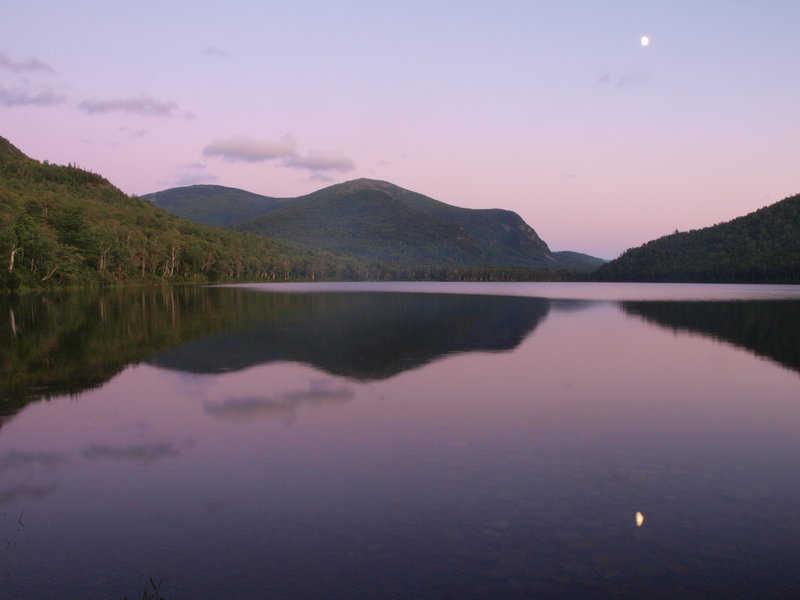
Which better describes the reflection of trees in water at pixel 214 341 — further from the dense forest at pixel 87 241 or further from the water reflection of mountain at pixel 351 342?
the dense forest at pixel 87 241

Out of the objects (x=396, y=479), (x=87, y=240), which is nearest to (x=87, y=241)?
(x=87, y=240)

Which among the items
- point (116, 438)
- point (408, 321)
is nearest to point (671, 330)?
point (408, 321)

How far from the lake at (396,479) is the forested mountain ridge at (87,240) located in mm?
69913

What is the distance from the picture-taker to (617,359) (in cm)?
2466

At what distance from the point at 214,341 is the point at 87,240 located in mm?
92302

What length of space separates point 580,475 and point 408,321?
31268mm

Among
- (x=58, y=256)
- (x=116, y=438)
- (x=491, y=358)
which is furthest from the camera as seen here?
(x=58, y=256)

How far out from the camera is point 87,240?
10556 centimetres

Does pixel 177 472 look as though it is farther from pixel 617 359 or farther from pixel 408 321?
pixel 408 321

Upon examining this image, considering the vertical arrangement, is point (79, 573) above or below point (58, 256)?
below

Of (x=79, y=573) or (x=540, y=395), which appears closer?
(x=79, y=573)

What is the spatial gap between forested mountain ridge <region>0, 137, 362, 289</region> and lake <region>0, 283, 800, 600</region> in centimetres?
6991

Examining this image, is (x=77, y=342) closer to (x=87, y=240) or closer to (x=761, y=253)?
(x=87, y=240)

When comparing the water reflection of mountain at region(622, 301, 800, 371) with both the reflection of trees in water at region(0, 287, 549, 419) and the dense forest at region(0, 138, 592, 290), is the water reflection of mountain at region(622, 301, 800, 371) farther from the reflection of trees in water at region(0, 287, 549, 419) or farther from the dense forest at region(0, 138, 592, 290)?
the dense forest at region(0, 138, 592, 290)
